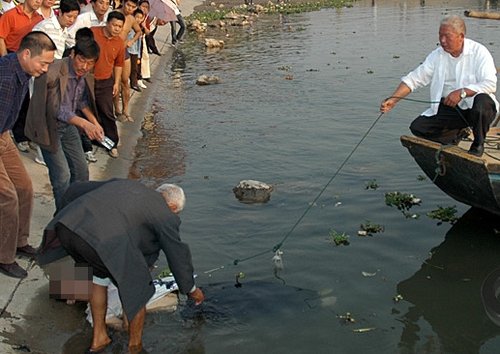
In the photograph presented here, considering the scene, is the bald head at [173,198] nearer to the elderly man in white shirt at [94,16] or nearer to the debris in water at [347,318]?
the debris in water at [347,318]

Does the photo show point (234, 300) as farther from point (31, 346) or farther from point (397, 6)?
point (397, 6)

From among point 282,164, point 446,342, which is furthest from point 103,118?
point 446,342

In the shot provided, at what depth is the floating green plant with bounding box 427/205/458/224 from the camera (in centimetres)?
880

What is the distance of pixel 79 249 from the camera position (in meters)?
5.16

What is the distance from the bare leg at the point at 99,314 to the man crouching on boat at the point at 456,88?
13.8 ft

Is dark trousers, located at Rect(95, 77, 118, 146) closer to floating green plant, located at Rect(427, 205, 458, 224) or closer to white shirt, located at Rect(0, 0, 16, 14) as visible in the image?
white shirt, located at Rect(0, 0, 16, 14)

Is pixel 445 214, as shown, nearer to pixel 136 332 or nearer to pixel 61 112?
pixel 136 332

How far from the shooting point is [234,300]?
6.82m

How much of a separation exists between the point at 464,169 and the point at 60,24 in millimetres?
5631

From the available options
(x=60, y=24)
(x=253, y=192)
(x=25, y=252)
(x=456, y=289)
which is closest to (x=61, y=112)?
(x=25, y=252)

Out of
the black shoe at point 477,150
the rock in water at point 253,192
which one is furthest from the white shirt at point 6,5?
the black shoe at point 477,150

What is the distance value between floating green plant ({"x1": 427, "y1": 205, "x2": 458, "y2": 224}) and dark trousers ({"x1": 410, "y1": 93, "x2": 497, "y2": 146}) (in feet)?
3.10

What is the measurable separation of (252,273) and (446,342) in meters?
2.22

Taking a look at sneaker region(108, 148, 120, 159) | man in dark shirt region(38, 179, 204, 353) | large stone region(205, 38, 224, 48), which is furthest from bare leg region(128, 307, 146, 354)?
large stone region(205, 38, 224, 48)
